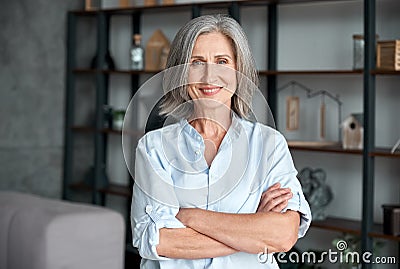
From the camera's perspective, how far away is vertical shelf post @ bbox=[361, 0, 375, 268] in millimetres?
3764

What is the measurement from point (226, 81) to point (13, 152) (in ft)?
13.0

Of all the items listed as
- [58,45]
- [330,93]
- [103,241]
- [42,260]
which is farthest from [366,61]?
[58,45]

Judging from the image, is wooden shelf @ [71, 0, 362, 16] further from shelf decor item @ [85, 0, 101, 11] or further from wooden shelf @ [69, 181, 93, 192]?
wooden shelf @ [69, 181, 93, 192]

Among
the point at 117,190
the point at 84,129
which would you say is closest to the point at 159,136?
the point at 117,190

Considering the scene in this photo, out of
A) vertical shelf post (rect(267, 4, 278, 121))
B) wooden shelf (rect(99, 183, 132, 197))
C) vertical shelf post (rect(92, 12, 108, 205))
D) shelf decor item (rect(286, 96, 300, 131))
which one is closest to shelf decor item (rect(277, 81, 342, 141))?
shelf decor item (rect(286, 96, 300, 131))

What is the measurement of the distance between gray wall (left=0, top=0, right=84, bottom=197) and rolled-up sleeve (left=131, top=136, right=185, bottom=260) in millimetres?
3772

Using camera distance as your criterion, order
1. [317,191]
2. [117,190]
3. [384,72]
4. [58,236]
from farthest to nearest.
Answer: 1. [117,190]
2. [317,191]
3. [384,72]
4. [58,236]

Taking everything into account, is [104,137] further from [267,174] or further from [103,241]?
[267,174]

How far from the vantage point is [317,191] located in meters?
4.16

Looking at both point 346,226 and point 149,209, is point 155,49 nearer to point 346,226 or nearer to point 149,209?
point 346,226

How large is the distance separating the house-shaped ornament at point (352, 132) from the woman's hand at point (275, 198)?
239 centimetres

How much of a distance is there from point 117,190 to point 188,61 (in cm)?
374

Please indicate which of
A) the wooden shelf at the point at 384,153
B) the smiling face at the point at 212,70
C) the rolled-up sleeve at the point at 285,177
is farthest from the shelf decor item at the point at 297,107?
the smiling face at the point at 212,70

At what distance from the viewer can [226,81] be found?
62.5 inches
